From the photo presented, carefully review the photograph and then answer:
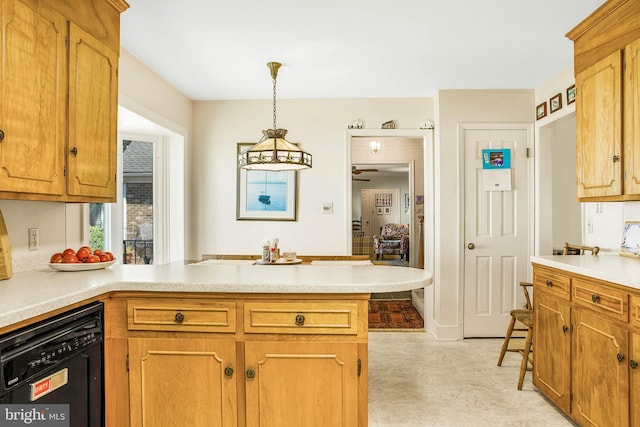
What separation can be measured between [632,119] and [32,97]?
2.94 meters

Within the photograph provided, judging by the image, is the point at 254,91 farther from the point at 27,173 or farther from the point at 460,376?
the point at 460,376

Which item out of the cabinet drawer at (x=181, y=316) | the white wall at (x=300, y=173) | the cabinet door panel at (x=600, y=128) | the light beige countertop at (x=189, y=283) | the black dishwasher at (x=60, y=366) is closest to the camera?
the black dishwasher at (x=60, y=366)

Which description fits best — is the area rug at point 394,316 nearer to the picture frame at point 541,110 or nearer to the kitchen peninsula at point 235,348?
the picture frame at point 541,110

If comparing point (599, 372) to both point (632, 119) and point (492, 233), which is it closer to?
point (632, 119)

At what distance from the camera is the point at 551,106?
3695mm

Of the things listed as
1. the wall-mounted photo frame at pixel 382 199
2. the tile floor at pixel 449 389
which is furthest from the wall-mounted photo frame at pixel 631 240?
the wall-mounted photo frame at pixel 382 199

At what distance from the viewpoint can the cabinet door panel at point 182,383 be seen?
1716 mm

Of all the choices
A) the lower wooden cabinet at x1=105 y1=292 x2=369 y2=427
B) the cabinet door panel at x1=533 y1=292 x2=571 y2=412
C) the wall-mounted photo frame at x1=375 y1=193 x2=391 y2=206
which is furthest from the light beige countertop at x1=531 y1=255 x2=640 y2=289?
the wall-mounted photo frame at x1=375 y1=193 x2=391 y2=206

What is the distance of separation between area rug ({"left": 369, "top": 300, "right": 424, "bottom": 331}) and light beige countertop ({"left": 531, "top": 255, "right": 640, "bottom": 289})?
203 cm

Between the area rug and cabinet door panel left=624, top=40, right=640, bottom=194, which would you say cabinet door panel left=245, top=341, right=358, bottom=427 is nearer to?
cabinet door panel left=624, top=40, right=640, bottom=194

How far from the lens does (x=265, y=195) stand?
173 inches

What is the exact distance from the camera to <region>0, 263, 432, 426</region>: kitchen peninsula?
5.52 ft

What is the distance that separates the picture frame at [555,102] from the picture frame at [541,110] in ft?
0.35

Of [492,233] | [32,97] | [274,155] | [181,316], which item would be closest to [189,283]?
[181,316]
